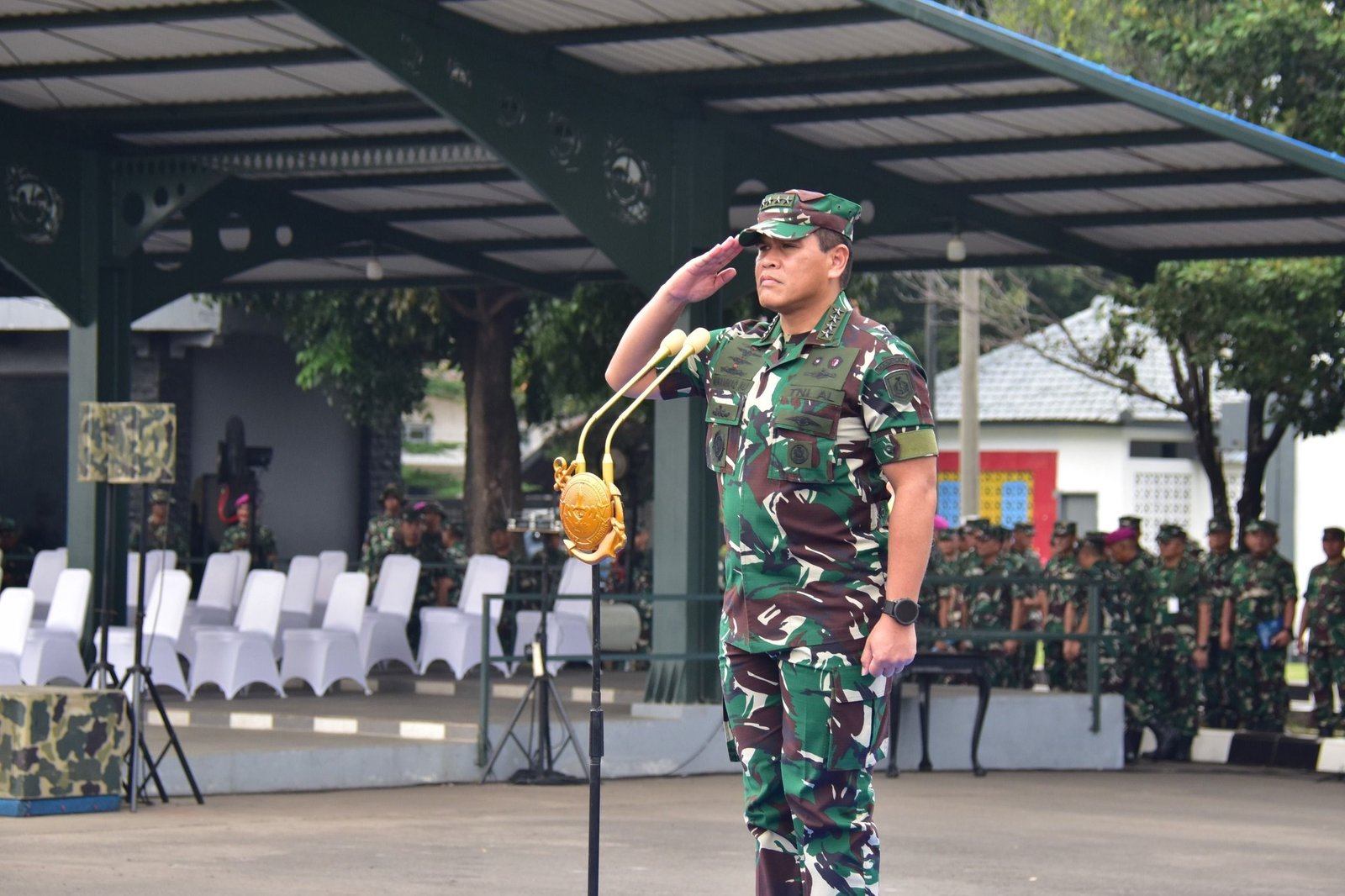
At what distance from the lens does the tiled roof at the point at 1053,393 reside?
129 feet

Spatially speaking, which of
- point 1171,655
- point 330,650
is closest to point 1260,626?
point 1171,655

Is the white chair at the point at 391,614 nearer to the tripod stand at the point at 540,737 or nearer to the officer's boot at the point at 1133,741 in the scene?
the tripod stand at the point at 540,737

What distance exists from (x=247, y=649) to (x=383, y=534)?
14.9ft

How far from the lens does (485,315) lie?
73.6 feet

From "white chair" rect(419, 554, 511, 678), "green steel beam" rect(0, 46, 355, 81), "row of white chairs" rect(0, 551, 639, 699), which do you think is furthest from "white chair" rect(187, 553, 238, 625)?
"green steel beam" rect(0, 46, 355, 81)

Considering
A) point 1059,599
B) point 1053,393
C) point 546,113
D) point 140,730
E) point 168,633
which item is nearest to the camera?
point 140,730

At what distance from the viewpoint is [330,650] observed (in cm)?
1636

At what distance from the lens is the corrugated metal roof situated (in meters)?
12.0

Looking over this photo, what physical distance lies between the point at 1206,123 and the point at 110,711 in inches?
265

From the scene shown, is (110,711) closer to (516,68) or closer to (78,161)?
(516,68)

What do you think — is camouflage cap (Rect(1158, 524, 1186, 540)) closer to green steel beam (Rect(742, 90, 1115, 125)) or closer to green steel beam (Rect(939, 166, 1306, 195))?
green steel beam (Rect(939, 166, 1306, 195))

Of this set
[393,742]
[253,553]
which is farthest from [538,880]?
[253,553]

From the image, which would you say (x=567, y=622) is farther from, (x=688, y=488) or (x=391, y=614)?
(x=688, y=488)

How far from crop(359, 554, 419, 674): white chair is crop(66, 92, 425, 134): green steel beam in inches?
176
